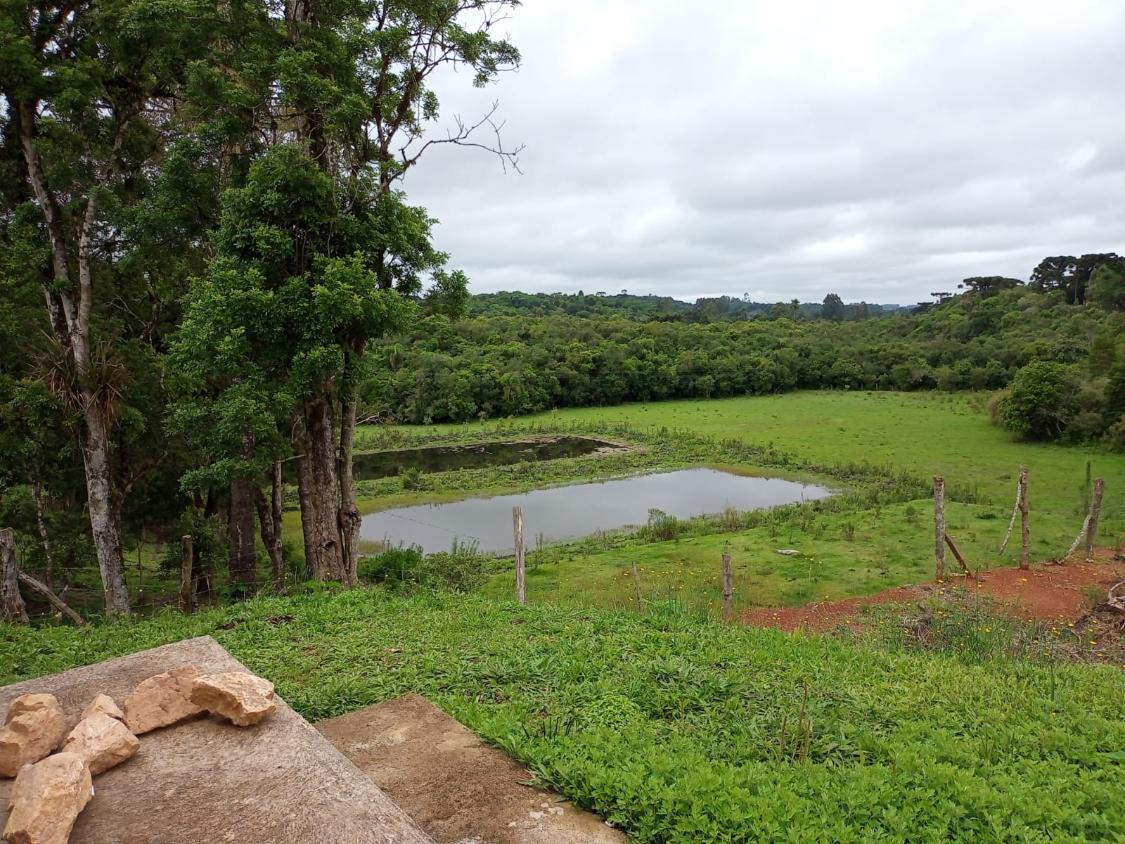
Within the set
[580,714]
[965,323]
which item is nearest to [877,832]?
[580,714]

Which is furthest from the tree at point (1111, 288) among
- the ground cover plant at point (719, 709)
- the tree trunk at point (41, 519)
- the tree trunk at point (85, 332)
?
the tree trunk at point (41, 519)

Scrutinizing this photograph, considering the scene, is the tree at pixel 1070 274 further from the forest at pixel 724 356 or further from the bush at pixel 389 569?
the bush at pixel 389 569

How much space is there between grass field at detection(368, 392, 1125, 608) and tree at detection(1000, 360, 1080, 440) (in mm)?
1086

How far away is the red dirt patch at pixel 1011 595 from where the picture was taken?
394 inches

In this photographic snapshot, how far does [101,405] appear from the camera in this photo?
10.1 m

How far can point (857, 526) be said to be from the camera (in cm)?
1850

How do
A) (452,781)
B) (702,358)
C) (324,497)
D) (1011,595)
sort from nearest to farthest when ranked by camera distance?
(452,781)
(324,497)
(1011,595)
(702,358)

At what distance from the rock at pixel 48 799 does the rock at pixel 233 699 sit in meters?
0.63

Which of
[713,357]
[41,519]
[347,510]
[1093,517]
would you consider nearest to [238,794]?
[347,510]

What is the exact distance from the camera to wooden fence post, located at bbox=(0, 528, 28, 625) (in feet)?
26.1

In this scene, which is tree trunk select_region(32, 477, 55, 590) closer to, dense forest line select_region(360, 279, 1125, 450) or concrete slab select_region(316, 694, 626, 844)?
concrete slab select_region(316, 694, 626, 844)

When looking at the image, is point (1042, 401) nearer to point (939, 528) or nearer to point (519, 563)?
point (939, 528)

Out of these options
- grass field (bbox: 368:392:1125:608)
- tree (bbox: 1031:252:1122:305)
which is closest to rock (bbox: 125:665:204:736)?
grass field (bbox: 368:392:1125:608)

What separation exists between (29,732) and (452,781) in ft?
7.31
